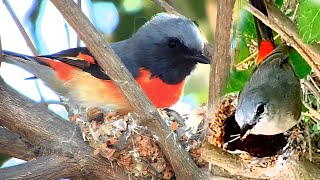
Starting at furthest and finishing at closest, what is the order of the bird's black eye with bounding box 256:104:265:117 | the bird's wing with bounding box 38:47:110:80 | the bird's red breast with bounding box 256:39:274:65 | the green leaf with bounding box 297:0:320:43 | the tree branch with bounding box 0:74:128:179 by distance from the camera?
the bird's wing with bounding box 38:47:110:80, the bird's red breast with bounding box 256:39:274:65, the bird's black eye with bounding box 256:104:265:117, the tree branch with bounding box 0:74:128:179, the green leaf with bounding box 297:0:320:43

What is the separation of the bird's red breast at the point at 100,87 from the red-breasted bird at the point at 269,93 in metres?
0.29

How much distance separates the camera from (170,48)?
1727mm

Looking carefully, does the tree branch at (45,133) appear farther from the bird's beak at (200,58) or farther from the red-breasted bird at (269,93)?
the bird's beak at (200,58)

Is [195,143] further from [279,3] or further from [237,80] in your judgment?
[279,3]

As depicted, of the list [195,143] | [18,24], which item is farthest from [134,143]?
[18,24]

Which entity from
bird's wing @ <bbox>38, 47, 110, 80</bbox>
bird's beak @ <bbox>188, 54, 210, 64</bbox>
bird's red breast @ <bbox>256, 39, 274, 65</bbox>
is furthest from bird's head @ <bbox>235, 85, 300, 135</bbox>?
bird's wing @ <bbox>38, 47, 110, 80</bbox>

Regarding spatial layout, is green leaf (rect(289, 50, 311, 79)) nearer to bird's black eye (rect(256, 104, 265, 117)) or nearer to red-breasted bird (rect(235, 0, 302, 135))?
red-breasted bird (rect(235, 0, 302, 135))

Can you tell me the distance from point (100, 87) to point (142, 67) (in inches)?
5.5

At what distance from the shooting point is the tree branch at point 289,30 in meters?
1.33

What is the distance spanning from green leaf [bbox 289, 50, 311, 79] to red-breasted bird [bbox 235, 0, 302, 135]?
0.02 m

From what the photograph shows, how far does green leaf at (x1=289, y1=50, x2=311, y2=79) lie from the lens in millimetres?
1508

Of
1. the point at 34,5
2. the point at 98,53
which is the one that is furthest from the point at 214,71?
the point at 34,5

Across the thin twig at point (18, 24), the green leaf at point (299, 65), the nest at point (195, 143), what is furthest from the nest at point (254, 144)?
the thin twig at point (18, 24)

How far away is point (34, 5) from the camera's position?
1.94 metres
